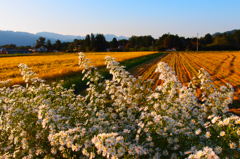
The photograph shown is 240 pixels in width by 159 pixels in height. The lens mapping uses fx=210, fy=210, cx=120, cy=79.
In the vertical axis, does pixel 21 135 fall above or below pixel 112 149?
below

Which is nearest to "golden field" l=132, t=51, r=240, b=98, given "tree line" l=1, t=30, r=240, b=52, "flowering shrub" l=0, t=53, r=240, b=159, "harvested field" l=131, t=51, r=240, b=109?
"harvested field" l=131, t=51, r=240, b=109

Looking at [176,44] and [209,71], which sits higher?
[176,44]

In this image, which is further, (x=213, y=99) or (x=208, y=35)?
(x=208, y=35)

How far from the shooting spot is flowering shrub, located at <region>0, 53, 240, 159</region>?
439 centimetres

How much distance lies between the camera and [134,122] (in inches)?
255

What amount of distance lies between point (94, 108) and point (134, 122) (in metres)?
1.35

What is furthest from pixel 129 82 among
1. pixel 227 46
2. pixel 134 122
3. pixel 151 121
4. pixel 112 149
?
pixel 227 46

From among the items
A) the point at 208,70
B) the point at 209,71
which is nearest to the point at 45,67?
the point at 209,71

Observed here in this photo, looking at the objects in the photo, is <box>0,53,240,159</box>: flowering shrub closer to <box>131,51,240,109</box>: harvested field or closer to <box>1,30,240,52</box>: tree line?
<box>131,51,240,109</box>: harvested field

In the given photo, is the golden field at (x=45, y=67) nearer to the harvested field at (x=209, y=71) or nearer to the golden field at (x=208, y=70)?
the harvested field at (x=209, y=71)

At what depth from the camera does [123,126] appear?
635 cm

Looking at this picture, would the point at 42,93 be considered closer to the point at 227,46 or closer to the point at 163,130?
the point at 163,130

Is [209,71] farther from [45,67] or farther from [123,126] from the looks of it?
[123,126]

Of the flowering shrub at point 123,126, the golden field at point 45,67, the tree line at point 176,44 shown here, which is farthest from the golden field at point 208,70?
the tree line at point 176,44
